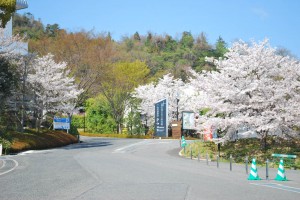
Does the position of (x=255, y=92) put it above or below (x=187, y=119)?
above

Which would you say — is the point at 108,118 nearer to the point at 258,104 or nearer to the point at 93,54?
the point at 93,54

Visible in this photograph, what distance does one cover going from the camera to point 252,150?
31.5 m

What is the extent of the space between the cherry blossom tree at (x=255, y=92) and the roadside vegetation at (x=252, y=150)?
1231mm

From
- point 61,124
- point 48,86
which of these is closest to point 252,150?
point 48,86

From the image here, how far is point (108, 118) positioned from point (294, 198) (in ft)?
202

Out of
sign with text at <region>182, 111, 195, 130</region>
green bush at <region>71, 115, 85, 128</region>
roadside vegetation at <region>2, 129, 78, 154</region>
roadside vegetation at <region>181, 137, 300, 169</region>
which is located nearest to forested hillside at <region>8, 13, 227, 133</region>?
green bush at <region>71, 115, 85, 128</region>

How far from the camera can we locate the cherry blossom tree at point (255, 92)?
29.2m

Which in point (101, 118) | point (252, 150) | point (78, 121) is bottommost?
point (252, 150)

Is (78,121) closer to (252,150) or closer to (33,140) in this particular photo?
(33,140)

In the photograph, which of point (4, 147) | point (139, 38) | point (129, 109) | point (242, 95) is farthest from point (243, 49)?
point (139, 38)

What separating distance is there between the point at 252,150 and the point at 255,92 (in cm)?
422

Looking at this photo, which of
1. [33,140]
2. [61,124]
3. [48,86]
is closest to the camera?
[33,140]

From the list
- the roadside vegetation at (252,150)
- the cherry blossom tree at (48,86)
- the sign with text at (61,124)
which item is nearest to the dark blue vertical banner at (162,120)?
the cherry blossom tree at (48,86)

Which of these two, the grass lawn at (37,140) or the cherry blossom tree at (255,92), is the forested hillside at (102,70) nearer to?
the grass lawn at (37,140)
